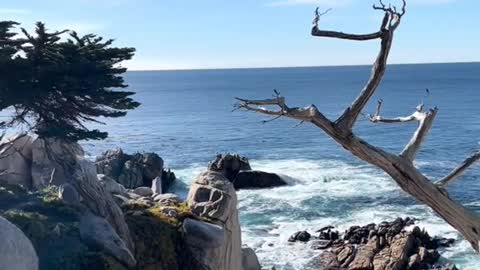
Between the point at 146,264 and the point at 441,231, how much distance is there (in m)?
21.1

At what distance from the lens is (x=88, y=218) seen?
19.4 meters

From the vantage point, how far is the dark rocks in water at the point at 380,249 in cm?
3066

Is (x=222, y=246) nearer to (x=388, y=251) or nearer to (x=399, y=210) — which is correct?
(x=388, y=251)

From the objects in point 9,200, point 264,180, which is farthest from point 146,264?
point 264,180

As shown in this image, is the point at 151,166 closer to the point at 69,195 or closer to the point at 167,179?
the point at 167,179

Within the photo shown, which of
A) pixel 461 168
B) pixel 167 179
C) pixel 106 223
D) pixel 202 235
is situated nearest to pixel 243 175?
pixel 167 179

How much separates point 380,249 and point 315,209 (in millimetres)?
10512

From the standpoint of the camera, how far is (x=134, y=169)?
50.2 meters

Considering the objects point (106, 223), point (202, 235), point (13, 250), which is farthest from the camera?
point (202, 235)

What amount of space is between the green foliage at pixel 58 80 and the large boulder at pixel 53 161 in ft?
4.50

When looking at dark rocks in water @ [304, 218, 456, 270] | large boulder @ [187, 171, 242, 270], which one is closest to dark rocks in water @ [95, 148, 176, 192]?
dark rocks in water @ [304, 218, 456, 270]

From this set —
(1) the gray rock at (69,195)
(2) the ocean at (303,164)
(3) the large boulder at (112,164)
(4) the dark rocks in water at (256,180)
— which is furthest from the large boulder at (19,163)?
(4) the dark rocks in water at (256,180)

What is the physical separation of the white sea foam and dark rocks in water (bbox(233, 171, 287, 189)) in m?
1.16

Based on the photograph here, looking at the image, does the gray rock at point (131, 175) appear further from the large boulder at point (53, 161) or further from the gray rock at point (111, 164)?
the large boulder at point (53, 161)
